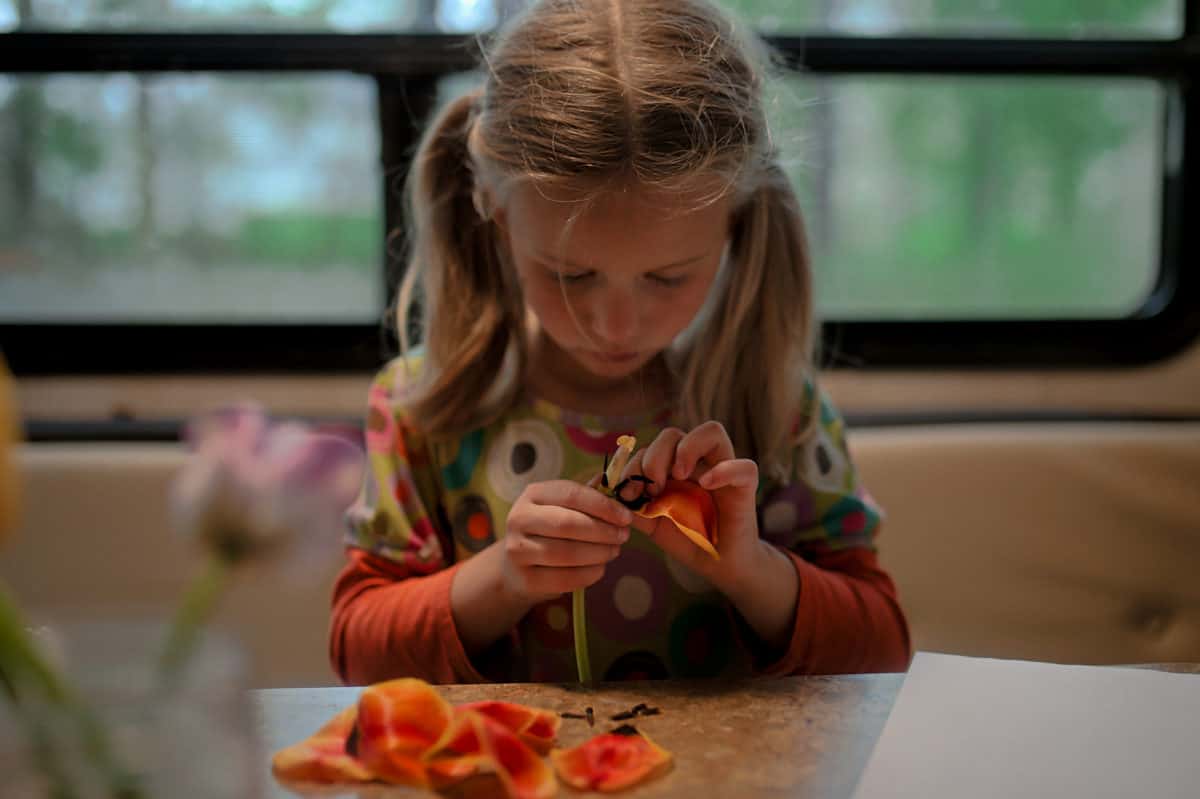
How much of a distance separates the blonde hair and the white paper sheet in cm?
36

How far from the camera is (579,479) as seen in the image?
1075 mm

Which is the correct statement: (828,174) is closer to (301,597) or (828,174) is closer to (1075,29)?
(1075,29)

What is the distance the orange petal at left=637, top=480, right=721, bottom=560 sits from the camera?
0.72 meters

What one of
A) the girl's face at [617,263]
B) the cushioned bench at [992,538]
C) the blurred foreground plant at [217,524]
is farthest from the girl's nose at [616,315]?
the cushioned bench at [992,538]

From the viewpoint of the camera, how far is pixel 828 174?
1.83 m

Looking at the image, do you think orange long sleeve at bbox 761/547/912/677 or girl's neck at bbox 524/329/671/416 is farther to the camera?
girl's neck at bbox 524/329/671/416

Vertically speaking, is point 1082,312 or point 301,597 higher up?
point 1082,312

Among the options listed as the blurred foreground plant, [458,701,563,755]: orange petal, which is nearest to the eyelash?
[458,701,563,755]: orange petal

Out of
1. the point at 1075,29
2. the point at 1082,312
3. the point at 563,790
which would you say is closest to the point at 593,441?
the point at 563,790

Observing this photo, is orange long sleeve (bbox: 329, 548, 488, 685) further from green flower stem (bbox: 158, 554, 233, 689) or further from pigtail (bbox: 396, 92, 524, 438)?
green flower stem (bbox: 158, 554, 233, 689)

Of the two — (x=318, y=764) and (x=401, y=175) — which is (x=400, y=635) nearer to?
(x=318, y=764)

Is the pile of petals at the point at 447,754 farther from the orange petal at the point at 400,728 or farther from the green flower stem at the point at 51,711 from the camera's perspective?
the green flower stem at the point at 51,711

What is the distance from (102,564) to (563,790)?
1050 millimetres

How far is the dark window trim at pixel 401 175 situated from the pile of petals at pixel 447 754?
1069 millimetres
